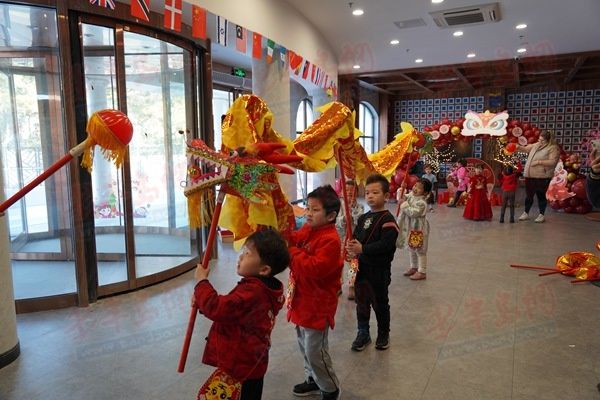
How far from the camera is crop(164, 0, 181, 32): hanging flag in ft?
11.0

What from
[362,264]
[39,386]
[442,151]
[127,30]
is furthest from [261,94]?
[442,151]

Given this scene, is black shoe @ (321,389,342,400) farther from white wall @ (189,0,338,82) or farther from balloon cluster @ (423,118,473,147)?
balloon cluster @ (423,118,473,147)

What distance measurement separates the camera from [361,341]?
2688 millimetres

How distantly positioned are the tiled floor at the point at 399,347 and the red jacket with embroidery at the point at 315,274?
555mm

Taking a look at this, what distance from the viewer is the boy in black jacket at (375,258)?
2471 millimetres

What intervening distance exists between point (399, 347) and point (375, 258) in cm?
66

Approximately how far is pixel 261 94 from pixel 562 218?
591 cm

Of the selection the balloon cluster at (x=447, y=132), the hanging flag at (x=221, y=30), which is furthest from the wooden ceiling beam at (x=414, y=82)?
the hanging flag at (x=221, y=30)

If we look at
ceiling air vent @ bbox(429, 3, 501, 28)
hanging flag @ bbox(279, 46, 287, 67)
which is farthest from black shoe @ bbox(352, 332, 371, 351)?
ceiling air vent @ bbox(429, 3, 501, 28)

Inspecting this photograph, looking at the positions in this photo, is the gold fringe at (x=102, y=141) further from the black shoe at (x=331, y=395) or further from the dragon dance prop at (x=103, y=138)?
the black shoe at (x=331, y=395)

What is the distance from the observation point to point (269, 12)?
5.02m

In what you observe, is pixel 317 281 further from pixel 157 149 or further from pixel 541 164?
pixel 541 164

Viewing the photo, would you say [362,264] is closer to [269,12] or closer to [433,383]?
[433,383]

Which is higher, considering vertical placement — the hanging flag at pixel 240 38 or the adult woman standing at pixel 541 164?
the hanging flag at pixel 240 38
